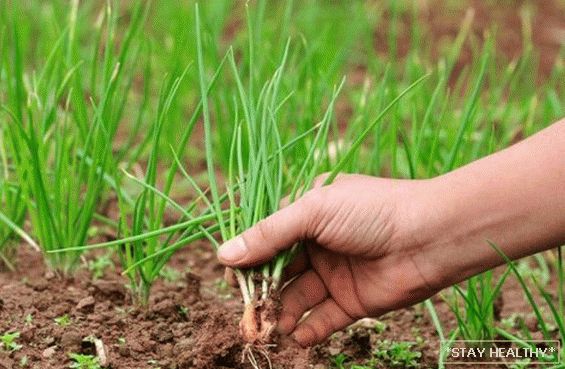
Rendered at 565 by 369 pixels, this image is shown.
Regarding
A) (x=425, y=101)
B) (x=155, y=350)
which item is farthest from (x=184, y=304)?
(x=425, y=101)

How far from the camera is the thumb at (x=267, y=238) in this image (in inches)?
90.0

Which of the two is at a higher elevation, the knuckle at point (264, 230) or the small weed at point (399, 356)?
the knuckle at point (264, 230)

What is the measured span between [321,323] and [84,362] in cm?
55

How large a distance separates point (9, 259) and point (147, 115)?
1192 mm

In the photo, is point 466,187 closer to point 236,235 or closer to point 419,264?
point 419,264

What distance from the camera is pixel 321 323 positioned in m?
2.55

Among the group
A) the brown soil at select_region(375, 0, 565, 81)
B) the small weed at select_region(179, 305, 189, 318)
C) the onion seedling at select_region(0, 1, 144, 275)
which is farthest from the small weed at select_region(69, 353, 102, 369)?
the brown soil at select_region(375, 0, 565, 81)

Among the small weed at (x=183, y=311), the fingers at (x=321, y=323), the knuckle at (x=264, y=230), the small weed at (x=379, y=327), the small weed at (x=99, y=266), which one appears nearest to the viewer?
the knuckle at (x=264, y=230)

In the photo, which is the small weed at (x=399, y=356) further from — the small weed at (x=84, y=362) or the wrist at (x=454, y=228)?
the small weed at (x=84, y=362)

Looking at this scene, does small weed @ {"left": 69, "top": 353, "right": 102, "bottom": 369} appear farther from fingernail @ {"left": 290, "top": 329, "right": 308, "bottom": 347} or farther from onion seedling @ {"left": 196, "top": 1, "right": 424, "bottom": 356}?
fingernail @ {"left": 290, "top": 329, "right": 308, "bottom": 347}

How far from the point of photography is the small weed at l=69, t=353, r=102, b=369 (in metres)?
2.33

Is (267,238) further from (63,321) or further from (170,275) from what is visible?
(170,275)

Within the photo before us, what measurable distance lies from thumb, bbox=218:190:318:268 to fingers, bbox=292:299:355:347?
11.2 inches

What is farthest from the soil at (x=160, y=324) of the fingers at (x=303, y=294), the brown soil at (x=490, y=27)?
the brown soil at (x=490, y=27)
